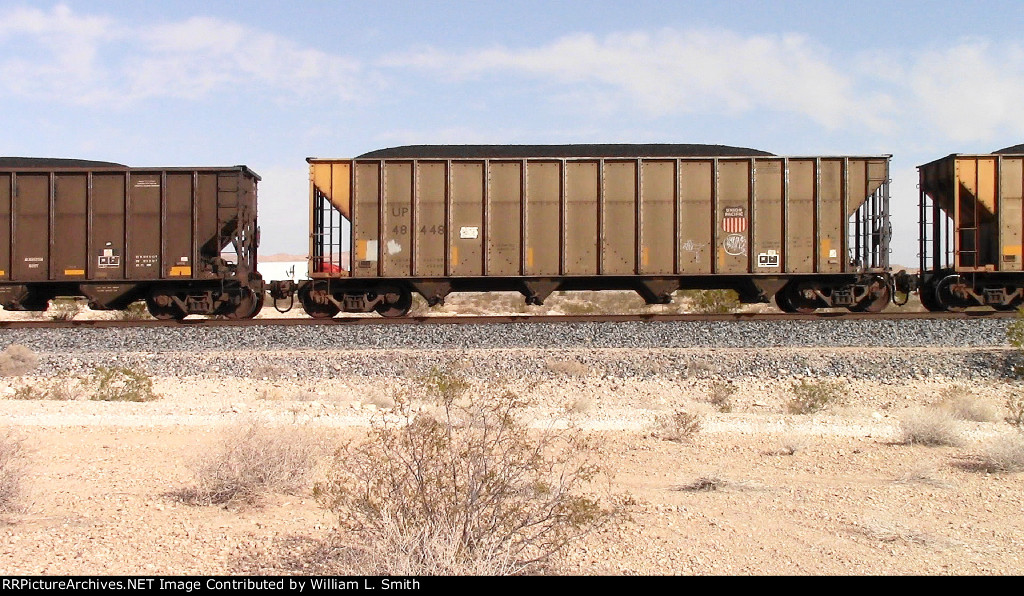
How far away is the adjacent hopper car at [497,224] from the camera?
1636cm

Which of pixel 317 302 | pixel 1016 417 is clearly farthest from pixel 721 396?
pixel 317 302

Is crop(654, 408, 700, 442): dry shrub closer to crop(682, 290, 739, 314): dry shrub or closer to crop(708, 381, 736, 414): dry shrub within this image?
crop(708, 381, 736, 414): dry shrub

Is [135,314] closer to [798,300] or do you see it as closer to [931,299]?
[798,300]

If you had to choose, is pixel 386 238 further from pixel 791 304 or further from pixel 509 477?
pixel 509 477

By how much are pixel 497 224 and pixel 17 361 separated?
874 cm

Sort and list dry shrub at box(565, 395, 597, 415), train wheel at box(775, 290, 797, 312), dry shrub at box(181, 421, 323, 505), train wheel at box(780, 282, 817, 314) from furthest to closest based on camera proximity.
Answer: train wheel at box(775, 290, 797, 312) → train wheel at box(780, 282, 817, 314) → dry shrub at box(565, 395, 597, 415) → dry shrub at box(181, 421, 323, 505)

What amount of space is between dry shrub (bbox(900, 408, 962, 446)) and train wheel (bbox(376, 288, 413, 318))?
36.0 feet

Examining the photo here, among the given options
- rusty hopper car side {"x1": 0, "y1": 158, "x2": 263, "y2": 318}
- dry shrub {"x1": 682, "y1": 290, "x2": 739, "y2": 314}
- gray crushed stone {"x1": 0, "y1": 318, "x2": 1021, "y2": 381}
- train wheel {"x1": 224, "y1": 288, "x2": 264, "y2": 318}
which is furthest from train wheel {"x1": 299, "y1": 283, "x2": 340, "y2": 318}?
dry shrub {"x1": 682, "y1": 290, "x2": 739, "y2": 314}

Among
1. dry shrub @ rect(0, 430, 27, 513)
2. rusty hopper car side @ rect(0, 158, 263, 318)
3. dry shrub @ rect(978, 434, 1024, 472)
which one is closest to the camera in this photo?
dry shrub @ rect(0, 430, 27, 513)

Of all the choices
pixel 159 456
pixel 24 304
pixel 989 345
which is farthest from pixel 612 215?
pixel 24 304

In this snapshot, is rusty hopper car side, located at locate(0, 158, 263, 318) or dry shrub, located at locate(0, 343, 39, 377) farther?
rusty hopper car side, located at locate(0, 158, 263, 318)

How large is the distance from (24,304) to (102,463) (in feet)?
39.1

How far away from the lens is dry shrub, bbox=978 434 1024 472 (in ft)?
21.6

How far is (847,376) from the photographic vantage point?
11.4 metres
